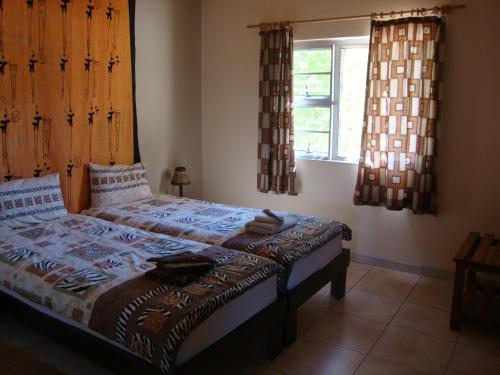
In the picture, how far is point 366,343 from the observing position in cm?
265

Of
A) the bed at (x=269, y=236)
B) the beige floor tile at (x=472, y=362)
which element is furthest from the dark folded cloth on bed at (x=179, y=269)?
the beige floor tile at (x=472, y=362)

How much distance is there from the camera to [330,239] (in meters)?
3.00

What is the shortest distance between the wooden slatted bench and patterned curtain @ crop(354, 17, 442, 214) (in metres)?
0.72

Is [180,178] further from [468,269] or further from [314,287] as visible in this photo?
[468,269]

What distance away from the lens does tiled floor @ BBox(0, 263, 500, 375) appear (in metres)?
2.39

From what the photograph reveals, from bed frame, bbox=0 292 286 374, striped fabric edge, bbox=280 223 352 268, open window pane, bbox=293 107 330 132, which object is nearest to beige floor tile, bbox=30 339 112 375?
bed frame, bbox=0 292 286 374

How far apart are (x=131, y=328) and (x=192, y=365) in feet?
0.95

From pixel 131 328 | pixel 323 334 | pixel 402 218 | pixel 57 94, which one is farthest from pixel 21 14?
pixel 402 218

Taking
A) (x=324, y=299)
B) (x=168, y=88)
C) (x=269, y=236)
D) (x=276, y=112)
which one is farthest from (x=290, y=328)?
(x=168, y=88)

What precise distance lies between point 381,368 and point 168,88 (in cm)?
314

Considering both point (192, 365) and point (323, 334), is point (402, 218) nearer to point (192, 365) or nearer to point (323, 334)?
point (323, 334)

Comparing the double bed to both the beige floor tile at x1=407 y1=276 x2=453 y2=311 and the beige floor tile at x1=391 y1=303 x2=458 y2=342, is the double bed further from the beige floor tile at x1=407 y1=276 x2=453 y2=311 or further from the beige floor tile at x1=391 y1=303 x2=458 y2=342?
the beige floor tile at x1=407 y1=276 x2=453 y2=311

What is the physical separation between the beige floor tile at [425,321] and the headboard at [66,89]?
256cm

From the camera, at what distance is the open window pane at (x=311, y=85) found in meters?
4.06
